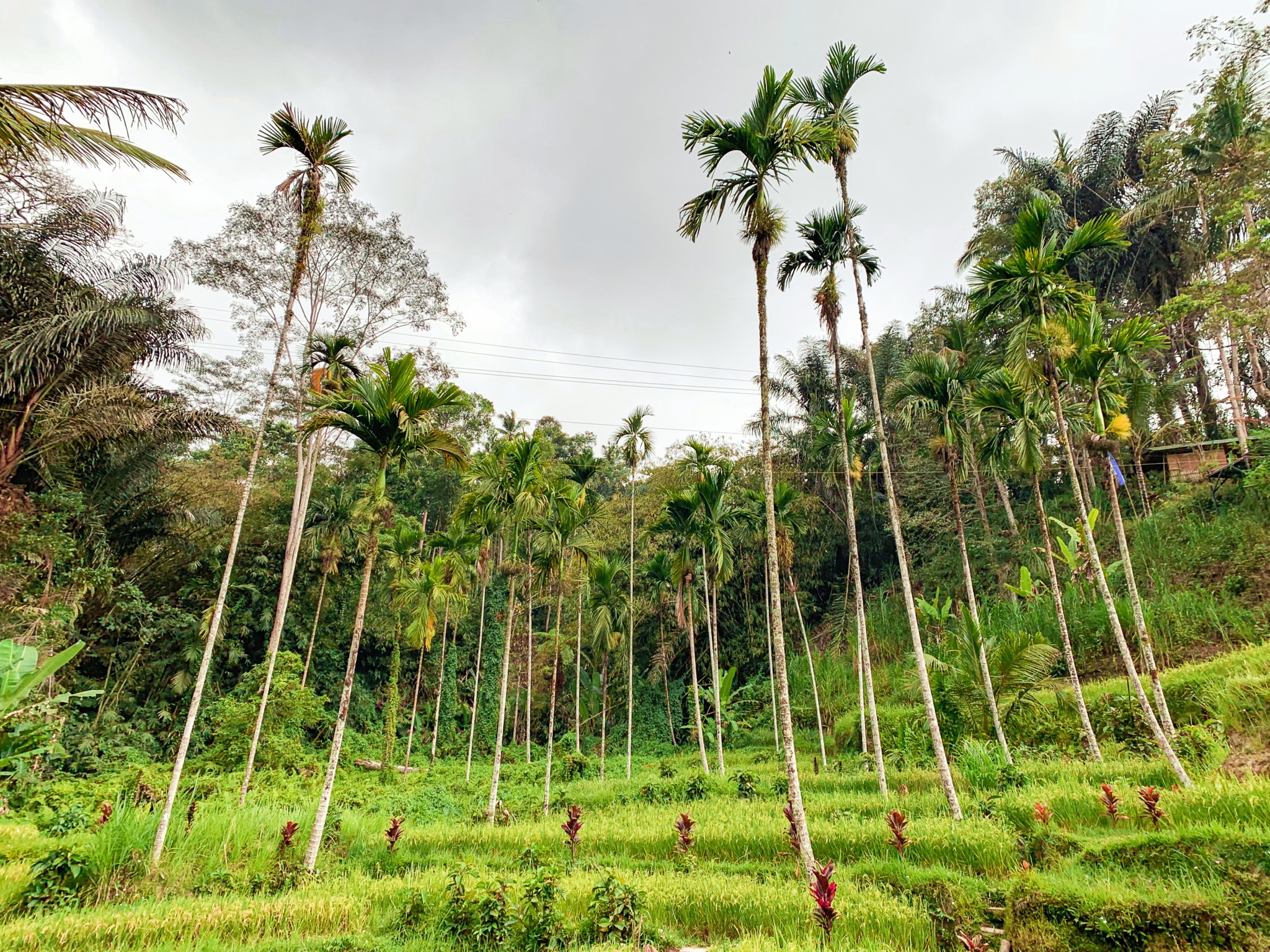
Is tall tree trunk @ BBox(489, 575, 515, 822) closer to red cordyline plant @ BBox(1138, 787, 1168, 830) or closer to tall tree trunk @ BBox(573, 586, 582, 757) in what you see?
tall tree trunk @ BBox(573, 586, 582, 757)

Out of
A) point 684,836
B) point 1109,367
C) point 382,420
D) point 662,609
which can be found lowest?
point 684,836

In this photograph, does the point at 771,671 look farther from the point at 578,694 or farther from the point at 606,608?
the point at 578,694

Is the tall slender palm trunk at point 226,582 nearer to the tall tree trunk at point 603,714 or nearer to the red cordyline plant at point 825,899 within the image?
the red cordyline plant at point 825,899

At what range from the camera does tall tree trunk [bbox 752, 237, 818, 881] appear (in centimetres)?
723

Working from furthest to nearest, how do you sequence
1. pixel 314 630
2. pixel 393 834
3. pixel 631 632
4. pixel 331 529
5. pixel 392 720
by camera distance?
pixel 392 720 → pixel 331 529 → pixel 314 630 → pixel 631 632 → pixel 393 834

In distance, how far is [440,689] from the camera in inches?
971

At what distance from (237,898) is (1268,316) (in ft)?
75.5

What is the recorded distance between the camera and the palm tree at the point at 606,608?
813 inches

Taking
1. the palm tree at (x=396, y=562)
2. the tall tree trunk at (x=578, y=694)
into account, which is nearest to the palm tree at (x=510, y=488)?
the tall tree trunk at (x=578, y=694)

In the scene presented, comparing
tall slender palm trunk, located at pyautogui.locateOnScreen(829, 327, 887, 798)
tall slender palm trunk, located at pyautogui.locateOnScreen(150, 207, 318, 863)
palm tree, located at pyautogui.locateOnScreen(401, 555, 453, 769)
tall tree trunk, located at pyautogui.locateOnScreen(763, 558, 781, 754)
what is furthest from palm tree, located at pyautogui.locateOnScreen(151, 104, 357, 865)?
tall tree trunk, located at pyautogui.locateOnScreen(763, 558, 781, 754)

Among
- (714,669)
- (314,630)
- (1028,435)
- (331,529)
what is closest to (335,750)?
(714,669)

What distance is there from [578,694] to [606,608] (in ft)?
10.7

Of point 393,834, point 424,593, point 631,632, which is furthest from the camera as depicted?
point 424,593

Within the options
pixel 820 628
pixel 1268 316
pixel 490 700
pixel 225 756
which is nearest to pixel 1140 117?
pixel 1268 316
